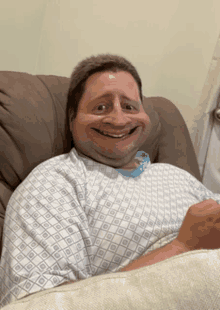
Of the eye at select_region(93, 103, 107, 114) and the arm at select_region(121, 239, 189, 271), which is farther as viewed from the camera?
the eye at select_region(93, 103, 107, 114)

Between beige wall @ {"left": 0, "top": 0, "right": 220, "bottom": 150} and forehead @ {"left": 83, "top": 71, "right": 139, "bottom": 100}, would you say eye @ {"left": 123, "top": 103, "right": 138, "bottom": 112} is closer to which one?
forehead @ {"left": 83, "top": 71, "right": 139, "bottom": 100}

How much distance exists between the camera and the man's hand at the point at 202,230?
658mm

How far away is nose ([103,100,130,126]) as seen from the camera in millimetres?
822

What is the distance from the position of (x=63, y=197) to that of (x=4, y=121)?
0.34m

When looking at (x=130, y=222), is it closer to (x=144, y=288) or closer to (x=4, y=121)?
(x=144, y=288)

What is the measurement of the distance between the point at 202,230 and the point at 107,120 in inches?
16.3

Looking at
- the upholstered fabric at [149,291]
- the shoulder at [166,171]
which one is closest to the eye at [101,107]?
the shoulder at [166,171]

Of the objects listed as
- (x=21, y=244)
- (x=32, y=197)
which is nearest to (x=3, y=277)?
(x=21, y=244)

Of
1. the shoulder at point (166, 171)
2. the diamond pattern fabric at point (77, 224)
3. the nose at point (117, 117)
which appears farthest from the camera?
the shoulder at point (166, 171)

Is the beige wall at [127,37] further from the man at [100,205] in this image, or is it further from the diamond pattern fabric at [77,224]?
the diamond pattern fabric at [77,224]

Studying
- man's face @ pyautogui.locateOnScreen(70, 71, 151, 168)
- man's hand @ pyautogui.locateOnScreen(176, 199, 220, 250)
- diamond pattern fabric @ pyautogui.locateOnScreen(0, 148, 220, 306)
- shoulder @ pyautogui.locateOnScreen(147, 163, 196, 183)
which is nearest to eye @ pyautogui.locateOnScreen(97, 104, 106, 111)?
man's face @ pyautogui.locateOnScreen(70, 71, 151, 168)

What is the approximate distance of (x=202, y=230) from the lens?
668 millimetres

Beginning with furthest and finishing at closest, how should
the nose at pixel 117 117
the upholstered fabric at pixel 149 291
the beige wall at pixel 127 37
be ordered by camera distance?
the beige wall at pixel 127 37 → the nose at pixel 117 117 → the upholstered fabric at pixel 149 291

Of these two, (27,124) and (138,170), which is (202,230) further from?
(27,124)
